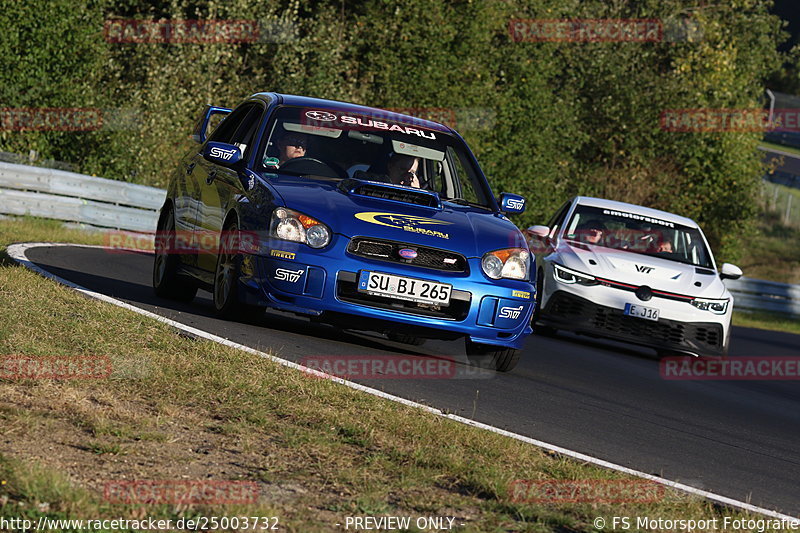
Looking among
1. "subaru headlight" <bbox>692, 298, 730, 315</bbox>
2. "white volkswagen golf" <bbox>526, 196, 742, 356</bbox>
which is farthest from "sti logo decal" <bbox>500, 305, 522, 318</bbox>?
"subaru headlight" <bbox>692, 298, 730, 315</bbox>

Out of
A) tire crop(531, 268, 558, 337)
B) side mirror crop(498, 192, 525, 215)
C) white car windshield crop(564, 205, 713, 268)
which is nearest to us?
side mirror crop(498, 192, 525, 215)

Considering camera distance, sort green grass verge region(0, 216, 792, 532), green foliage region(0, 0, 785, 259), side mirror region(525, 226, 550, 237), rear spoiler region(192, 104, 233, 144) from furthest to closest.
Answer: green foliage region(0, 0, 785, 259) → side mirror region(525, 226, 550, 237) → rear spoiler region(192, 104, 233, 144) → green grass verge region(0, 216, 792, 532)

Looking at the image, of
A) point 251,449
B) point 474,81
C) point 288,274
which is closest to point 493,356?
point 288,274

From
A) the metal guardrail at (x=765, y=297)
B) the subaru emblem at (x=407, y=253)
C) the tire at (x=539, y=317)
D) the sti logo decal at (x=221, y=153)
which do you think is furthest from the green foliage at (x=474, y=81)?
the subaru emblem at (x=407, y=253)

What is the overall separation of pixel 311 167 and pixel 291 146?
0.77ft

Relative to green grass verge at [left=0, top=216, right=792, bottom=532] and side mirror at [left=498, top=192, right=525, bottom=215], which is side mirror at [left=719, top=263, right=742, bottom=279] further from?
green grass verge at [left=0, top=216, right=792, bottom=532]

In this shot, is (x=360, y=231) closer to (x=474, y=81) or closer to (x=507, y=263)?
(x=507, y=263)

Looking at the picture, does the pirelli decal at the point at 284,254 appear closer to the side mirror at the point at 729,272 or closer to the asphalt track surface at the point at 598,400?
the asphalt track surface at the point at 598,400

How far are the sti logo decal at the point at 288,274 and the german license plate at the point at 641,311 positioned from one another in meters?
5.63

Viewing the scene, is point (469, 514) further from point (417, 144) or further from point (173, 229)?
point (173, 229)

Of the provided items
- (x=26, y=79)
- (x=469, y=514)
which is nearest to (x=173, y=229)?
(x=469, y=514)

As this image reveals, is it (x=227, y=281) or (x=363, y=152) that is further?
(x=363, y=152)

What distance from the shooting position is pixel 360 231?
8250mm

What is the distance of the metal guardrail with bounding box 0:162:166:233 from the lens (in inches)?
754
